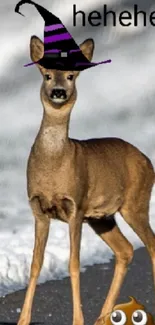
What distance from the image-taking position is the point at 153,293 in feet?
32.7

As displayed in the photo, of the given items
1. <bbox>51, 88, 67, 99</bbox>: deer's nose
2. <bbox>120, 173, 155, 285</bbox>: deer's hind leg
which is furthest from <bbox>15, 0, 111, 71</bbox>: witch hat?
<bbox>120, 173, 155, 285</bbox>: deer's hind leg

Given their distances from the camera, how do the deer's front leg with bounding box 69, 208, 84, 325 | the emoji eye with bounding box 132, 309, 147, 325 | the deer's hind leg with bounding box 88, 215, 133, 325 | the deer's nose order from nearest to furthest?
the emoji eye with bounding box 132, 309, 147, 325, the deer's nose, the deer's front leg with bounding box 69, 208, 84, 325, the deer's hind leg with bounding box 88, 215, 133, 325

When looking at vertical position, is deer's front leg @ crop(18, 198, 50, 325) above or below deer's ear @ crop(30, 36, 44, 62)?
below

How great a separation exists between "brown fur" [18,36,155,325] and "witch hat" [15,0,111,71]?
2.4 inches

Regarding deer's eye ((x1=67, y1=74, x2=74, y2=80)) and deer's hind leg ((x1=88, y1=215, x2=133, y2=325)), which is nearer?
deer's eye ((x1=67, y1=74, x2=74, y2=80))

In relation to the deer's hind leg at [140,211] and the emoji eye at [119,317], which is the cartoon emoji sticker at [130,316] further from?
the deer's hind leg at [140,211]

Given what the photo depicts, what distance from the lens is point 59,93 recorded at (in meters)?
7.58

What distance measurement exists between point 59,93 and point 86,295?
8.94ft

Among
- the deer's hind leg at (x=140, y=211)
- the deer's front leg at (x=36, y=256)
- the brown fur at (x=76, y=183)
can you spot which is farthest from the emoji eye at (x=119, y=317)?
the deer's hind leg at (x=140, y=211)

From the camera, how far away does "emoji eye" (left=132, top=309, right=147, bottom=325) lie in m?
6.80

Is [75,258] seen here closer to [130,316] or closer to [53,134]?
[53,134]

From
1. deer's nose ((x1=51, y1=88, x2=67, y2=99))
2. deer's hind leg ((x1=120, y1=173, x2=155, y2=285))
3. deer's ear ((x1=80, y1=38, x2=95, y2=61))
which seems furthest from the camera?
deer's hind leg ((x1=120, y1=173, x2=155, y2=285))

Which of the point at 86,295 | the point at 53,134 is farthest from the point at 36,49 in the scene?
the point at 86,295

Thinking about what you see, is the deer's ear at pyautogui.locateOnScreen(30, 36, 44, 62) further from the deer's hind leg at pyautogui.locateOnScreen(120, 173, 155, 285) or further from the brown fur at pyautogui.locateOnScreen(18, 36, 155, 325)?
the deer's hind leg at pyautogui.locateOnScreen(120, 173, 155, 285)
